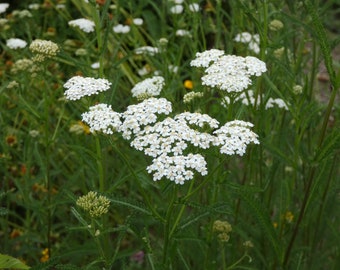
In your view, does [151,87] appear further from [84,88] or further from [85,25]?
[85,25]

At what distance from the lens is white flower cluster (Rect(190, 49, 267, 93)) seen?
2.24 m

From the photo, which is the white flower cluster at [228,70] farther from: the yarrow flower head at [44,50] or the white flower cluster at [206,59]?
the yarrow flower head at [44,50]

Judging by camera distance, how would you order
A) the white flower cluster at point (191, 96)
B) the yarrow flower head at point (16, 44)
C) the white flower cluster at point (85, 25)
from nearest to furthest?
1. the white flower cluster at point (191, 96)
2. the white flower cluster at point (85, 25)
3. the yarrow flower head at point (16, 44)

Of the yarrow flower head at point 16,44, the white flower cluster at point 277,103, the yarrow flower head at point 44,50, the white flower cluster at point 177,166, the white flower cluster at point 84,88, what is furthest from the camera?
the yarrow flower head at point 16,44

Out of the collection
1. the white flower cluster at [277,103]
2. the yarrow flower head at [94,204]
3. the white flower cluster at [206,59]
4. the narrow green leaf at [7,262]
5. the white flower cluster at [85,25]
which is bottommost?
the white flower cluster at [277,103]

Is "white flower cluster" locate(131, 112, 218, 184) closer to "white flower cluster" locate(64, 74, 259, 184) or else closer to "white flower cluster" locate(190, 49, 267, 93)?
"white flower cluster" locate(64, 74, 259, 184)

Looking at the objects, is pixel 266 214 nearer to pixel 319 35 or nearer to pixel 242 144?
pixel 242 144

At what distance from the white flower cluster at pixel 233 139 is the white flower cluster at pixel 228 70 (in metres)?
0.21

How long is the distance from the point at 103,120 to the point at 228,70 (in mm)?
601

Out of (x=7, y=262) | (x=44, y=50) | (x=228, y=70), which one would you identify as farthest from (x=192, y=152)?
(x=44, y=50)

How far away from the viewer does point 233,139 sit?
199 cm

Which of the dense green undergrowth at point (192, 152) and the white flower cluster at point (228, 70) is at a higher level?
the white flower cluster at point (228, 70)

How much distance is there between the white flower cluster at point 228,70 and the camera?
2236mm

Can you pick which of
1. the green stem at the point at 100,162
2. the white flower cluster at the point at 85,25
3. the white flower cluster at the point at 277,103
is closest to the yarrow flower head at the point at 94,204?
the green stem at the point at 100,162
